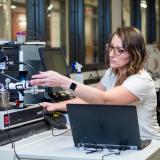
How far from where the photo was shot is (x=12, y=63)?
2.63 metres

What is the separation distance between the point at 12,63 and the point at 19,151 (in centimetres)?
84

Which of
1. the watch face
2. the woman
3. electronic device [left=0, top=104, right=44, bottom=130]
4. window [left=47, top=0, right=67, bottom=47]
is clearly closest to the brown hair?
the woman

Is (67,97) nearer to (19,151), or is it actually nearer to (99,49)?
(19,151)

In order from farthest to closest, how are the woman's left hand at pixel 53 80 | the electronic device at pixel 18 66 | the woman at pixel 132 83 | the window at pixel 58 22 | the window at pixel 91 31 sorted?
the window at pixel 91 31
the window at pixel 58 22
the electronic device at pixel 18 66
the woman at pixel 132 83
the woman's left hand at pixel 53 80

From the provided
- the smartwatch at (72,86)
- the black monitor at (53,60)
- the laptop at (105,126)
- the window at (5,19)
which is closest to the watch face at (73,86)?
the smartwatch at (72,86)

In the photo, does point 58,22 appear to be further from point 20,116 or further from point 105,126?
point 105,126

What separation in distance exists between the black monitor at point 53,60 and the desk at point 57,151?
2.49ft

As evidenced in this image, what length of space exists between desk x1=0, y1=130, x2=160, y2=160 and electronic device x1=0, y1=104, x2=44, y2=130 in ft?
0.34

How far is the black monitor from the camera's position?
2.79 meters

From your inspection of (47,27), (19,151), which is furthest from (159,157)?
(47,27)

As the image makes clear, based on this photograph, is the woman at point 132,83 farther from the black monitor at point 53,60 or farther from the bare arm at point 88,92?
the black monitor at point 53,60

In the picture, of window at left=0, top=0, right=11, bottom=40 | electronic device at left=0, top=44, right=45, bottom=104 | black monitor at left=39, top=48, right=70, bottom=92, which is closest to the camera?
electronic device at left=0, top=44, right=45, bottom=104

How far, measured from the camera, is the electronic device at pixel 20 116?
207 centimetres

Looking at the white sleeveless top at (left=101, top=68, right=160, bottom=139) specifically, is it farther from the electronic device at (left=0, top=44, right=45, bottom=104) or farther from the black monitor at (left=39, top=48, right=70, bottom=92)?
the black monitor at (left=39, top=48, right=70, bottom=92)
